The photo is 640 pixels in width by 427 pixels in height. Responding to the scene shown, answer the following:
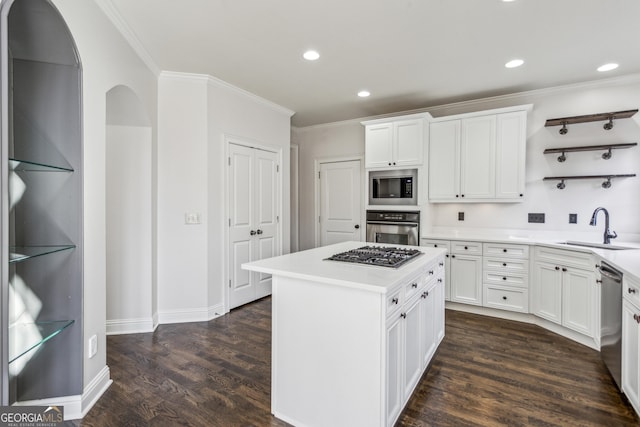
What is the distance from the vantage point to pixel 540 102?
11.9 feet

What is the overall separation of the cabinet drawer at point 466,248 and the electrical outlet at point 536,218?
2.59ft

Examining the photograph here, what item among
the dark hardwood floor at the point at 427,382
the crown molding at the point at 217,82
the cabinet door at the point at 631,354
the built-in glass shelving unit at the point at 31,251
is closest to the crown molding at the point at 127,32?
the crown molding at the point at 217,82

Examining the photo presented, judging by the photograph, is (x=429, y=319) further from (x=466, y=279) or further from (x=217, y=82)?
(x=217, y=82)

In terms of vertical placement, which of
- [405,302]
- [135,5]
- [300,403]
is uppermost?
[135,5]

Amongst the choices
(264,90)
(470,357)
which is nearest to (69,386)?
(470,357)

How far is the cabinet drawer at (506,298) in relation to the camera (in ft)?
10.9

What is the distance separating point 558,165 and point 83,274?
464 cm

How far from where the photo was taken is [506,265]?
3.39 m

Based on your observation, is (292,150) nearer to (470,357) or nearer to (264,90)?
(264,90)

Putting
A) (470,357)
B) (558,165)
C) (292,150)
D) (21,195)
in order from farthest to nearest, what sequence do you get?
(292,150), (558,165), (470,357), (21,195)

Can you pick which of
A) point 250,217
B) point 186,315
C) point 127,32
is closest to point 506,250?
point 250,217

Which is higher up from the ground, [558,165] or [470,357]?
[558,165]

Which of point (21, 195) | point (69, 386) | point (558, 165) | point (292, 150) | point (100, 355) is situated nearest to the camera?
point (21, 195)

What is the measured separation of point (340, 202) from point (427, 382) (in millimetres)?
3265
